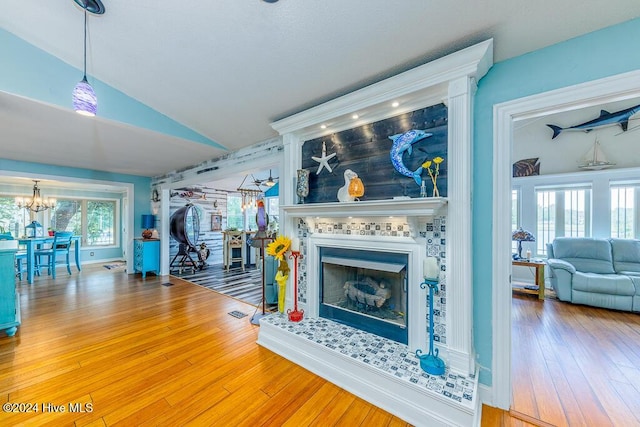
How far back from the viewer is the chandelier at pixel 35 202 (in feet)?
20.5

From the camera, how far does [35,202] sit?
21.1 feet

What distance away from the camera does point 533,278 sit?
479 cm

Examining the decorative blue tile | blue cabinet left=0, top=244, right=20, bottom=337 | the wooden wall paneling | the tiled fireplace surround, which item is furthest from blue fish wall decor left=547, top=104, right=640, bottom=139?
blue cabinet left=0, top=244, right=20, bottom=337

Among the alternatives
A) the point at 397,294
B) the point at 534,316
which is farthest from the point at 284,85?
the point at 534,316

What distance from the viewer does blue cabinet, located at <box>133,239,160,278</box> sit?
560 centimetres

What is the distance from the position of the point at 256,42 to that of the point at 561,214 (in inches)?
238

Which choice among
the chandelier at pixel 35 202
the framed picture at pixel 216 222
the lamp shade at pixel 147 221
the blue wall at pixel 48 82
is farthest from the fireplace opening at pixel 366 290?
the chandelier at pixel 35 202

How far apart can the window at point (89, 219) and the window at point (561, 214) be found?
11.5 metres

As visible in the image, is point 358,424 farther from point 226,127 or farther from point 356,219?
point 226,127

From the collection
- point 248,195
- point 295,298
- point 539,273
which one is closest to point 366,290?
point 295,298

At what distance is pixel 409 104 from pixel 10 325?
15.8 feet

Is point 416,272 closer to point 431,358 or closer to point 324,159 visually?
point 431,358

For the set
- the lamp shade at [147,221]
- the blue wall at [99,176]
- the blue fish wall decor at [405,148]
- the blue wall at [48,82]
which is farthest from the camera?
the lamp shade at [147,221]

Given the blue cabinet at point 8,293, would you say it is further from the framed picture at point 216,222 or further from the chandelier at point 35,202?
the chandelier at point 35,202
